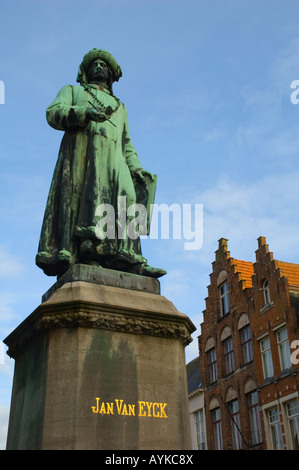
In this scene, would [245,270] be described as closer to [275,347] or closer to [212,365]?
[212,365]

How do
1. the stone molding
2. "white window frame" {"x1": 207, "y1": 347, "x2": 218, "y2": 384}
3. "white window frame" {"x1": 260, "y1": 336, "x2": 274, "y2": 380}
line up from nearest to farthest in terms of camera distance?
1. the stone molding
2. "white window frame" {"x1": 260, "y1": 336, "x2": 274, "y2": 380}
3. "white window frame" {"x1": 207, "y1": 347, "x2": 218, "y2": 384}

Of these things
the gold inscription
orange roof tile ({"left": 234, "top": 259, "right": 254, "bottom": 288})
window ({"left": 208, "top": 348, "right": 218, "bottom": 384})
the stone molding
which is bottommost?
the gold inscription

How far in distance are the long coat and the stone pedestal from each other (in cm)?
38

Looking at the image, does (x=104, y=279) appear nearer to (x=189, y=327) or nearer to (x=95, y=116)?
(x=189, y=327)

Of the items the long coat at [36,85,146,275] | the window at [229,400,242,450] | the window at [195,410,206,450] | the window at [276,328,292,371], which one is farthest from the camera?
the window at [195,410,206,450]

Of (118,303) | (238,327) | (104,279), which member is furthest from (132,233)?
(238,327)

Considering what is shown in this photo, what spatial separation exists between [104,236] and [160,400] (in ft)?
5.97

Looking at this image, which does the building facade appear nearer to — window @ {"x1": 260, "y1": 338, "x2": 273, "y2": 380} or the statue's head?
window @ {"x1": 260, "y1": 338, "x2": 273, "y2": 380}

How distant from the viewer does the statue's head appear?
6812 mm

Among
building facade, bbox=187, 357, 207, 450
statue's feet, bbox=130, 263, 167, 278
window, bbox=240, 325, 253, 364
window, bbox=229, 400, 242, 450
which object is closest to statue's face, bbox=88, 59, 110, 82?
statue's feet, bbox=130, 263, 167, 278

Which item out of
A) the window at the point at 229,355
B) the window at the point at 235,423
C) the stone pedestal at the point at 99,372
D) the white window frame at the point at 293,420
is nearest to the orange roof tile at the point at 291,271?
the window at the point at 229,355

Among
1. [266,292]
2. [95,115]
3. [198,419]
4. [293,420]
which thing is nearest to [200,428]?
[198,419]

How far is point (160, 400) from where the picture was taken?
4.70m

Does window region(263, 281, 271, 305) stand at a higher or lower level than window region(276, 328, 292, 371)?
higher
